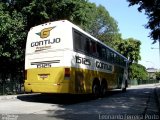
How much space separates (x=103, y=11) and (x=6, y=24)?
171 ft

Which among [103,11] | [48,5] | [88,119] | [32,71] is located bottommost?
[88,119]

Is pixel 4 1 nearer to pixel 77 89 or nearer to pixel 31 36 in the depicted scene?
pixel 31 36

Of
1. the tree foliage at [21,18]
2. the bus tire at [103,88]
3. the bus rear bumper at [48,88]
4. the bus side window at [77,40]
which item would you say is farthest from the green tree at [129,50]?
the bus rear bumper at [48,88]

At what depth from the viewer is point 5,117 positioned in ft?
35.5

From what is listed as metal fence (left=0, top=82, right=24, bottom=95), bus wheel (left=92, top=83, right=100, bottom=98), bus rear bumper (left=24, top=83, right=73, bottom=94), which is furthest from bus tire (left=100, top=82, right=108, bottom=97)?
metal fence (left=0, top=82, right=24, bottom=95)

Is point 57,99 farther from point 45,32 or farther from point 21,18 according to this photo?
point 21,18

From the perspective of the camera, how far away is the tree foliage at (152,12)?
2042 centimetres

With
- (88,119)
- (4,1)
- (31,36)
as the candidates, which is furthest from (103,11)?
(88,119)

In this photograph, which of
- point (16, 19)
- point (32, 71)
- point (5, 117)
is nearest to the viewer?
point (5, 117)

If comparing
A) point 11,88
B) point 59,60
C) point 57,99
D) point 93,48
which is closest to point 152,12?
point 93,48

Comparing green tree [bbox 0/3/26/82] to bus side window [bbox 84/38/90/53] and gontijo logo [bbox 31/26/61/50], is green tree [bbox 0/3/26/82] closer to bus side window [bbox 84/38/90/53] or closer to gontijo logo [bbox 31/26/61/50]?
gontijo logo [bbox 31/26/61/50]

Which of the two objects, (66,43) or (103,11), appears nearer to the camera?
(66,43)

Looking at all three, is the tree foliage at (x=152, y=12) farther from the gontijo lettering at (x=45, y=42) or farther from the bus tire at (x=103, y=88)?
the gontijo lettering at (x=45, y=42)

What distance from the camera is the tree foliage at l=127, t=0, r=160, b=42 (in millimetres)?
20422
